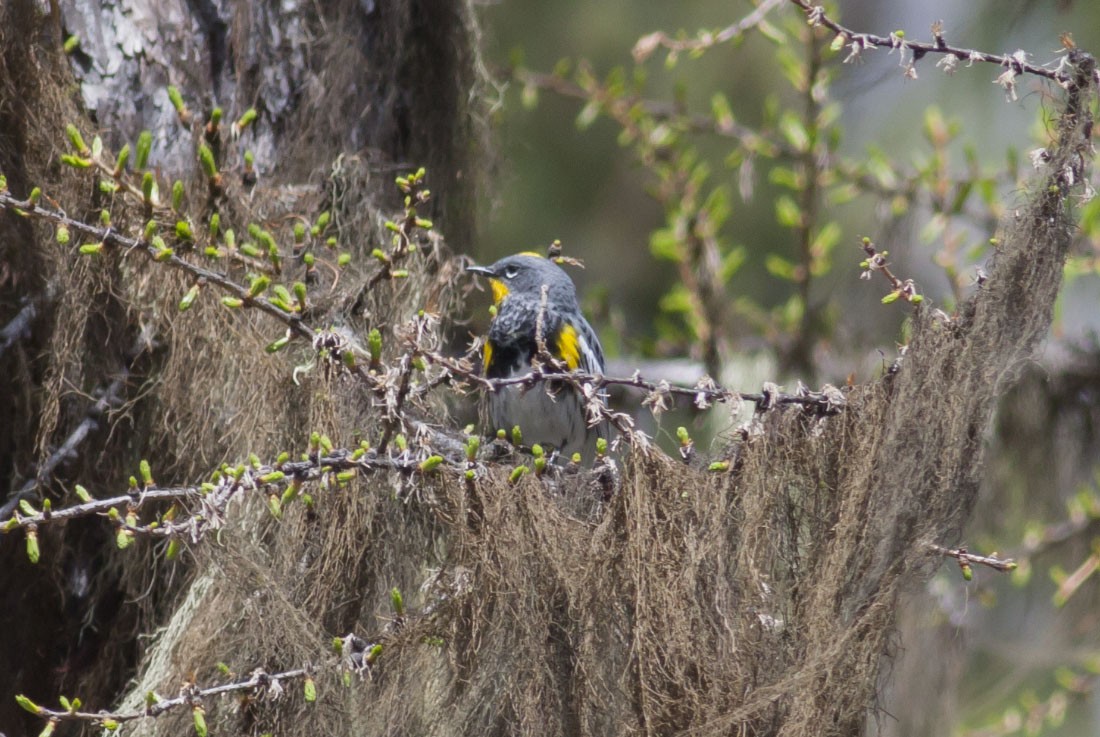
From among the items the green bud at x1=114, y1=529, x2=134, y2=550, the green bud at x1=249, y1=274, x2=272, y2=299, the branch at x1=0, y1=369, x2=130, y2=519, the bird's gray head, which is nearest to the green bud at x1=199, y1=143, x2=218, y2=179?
the green bud at x1=249, y1=274, x2=272, y2=299

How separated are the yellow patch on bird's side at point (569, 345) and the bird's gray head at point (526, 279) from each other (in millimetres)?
107

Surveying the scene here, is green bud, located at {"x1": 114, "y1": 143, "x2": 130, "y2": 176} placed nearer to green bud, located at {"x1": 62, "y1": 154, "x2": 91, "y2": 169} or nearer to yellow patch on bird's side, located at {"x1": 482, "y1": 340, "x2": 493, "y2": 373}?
green bud, located at {"x1": 62, "y1": 154, "x2": 91, "y2": 169}

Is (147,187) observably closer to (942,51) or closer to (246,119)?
(246,119)

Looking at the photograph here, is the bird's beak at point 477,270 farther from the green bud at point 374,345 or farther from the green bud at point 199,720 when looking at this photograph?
the green bud at point 199,720

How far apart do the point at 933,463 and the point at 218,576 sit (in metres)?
1.13

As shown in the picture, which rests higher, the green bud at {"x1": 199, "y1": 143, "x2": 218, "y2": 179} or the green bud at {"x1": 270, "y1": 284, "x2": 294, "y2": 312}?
the green bud at {"x1": 199, "y1": 143, "x2": 218, "y2": 179}

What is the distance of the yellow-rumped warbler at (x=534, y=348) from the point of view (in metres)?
2.92

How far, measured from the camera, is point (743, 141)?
4043 millimetres

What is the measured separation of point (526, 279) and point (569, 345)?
27 centimetres

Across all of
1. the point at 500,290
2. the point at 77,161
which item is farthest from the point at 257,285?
the point at 500,290

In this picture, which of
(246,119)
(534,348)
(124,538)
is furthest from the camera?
(534,348)

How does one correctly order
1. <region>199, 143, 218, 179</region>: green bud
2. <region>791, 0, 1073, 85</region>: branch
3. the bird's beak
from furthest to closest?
the bird's beak → <region>199, 143, 218, 179</region>: green bud → <region>791, 0, 1073, 85</region>: branch

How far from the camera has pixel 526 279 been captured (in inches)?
124

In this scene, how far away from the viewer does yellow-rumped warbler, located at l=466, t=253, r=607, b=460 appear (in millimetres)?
2924
